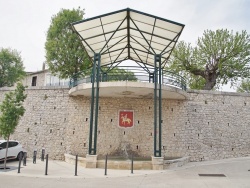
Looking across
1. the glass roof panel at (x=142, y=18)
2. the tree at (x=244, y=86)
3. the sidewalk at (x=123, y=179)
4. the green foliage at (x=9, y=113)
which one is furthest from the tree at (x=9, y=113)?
the tree at (x=244, y=86)

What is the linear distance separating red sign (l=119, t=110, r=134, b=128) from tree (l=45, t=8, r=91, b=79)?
9244mm

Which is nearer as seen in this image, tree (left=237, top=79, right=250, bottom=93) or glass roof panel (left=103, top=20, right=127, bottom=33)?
glass roof panel (left=103, top=20, right=127, bottom=33)

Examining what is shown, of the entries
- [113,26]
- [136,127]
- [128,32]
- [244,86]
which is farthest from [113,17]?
[244,86]

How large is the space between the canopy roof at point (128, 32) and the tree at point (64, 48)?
694 cm

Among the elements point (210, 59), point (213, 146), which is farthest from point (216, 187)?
point (210, 59)

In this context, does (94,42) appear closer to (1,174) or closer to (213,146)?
(1,174)

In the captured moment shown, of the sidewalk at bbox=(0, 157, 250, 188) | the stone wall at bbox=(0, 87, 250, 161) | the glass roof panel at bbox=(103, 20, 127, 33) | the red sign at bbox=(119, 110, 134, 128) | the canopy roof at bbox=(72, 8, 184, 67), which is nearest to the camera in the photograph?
the sidewalk at bbox=(0, 157, 250, 188)

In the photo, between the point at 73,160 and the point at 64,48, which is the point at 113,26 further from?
the point at 64,48

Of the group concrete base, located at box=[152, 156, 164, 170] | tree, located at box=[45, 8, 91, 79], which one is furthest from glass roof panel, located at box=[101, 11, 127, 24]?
tree, located at box=[45, 8, 91, 79]

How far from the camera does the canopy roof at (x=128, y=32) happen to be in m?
11.3

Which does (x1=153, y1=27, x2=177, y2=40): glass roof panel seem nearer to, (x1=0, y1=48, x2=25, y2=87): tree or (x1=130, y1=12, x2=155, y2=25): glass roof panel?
(x1=130, y1=12, x2=155, y2=25): glass roof panel

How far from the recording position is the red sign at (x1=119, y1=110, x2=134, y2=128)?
14625 millimetres

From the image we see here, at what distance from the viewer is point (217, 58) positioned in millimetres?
22234

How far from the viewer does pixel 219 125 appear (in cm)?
1544
